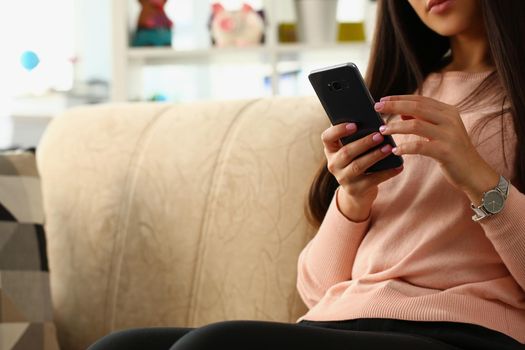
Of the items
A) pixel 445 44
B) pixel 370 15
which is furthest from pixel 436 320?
pixel 370 15

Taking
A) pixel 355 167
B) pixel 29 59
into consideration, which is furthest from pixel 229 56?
pixel 355 167

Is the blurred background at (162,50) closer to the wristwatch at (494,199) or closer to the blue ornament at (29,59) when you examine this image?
the blue ornament at (29,59)

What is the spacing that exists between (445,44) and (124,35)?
1.56 metres

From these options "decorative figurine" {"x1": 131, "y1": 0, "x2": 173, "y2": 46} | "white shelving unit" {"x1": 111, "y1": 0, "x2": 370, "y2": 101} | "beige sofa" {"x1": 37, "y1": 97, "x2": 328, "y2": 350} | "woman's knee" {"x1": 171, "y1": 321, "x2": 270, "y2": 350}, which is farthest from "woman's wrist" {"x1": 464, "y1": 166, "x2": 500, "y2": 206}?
"decorative figurine" {"x1": 131, "y1": 0, "x2": 173, "y2": 46}

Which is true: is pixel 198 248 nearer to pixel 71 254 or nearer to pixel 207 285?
pixel 207 285

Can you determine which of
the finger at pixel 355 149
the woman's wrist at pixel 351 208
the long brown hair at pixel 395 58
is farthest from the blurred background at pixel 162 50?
the finger at pixel 355 149

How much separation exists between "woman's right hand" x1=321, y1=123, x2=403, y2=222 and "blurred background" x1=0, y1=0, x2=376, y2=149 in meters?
1.35

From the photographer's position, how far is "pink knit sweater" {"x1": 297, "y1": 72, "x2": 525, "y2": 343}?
1132 millimetres

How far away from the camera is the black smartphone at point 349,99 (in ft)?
3.69

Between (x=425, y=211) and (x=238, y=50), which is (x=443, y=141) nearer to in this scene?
(x=425, y=211)

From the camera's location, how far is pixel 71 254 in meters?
1.76

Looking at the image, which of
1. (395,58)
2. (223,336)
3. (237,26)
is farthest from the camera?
(237,26)

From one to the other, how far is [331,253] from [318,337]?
36cm

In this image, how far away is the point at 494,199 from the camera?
44.1 inches
